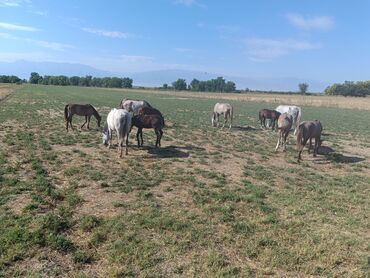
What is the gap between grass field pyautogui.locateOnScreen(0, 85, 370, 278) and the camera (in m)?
5.30

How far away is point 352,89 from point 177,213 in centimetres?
11936

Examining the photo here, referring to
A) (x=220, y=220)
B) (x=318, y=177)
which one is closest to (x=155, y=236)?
(x=220, y=220)

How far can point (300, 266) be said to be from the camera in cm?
537

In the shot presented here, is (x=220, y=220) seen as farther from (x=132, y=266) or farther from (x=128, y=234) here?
(x=132, y=266)

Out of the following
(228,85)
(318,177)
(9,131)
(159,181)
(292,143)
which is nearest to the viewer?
(159,181)

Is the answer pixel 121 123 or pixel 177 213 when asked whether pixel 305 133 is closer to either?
pixel 121 123

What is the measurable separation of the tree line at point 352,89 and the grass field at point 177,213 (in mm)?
110120

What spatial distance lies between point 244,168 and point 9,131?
11.5 meters

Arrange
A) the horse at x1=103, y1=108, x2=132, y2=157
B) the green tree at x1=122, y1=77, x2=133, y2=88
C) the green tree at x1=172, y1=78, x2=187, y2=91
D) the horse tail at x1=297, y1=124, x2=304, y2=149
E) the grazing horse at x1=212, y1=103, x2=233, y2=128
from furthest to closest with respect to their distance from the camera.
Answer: the green tree at x1=122, y1=77, x2=133, y2=88, the green tree at x1=172, y1=78, x2=187, y2=91, the grazing horse at x1=212, y1=103, x2=233, y2=128, the horse tail at x1=297, y1=124, x2=304, y2=149, the horse at x1=103, y1=108, x2=132, y2=157

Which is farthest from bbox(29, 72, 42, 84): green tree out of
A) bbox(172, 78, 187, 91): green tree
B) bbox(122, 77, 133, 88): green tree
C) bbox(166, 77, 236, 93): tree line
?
bbox(172, 78, 187, 91): green tree

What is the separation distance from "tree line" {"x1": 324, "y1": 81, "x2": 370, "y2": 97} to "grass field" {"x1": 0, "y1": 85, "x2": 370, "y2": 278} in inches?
4335

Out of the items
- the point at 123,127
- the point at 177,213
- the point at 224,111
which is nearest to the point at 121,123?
the point at 123,127

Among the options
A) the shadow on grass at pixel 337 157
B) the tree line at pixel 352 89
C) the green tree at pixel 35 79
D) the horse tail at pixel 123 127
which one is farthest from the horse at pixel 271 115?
the green tree at pixel 35 79

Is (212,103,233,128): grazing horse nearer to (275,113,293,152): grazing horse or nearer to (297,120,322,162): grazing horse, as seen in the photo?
(275,113,293,152): grazing horse
